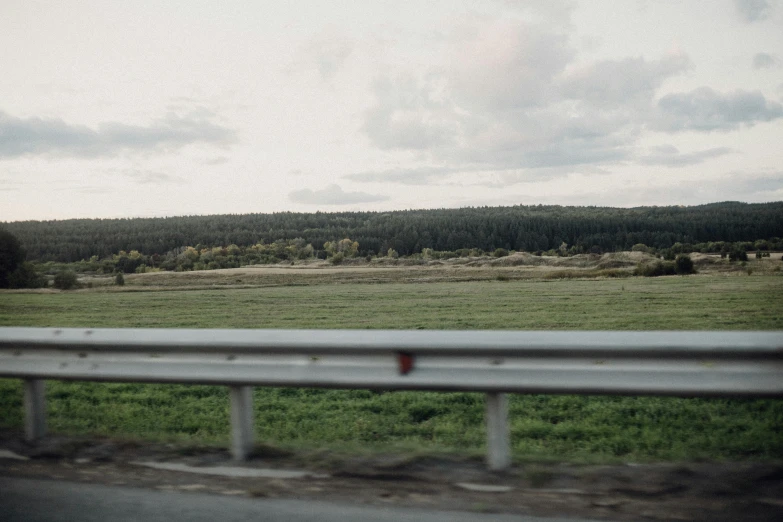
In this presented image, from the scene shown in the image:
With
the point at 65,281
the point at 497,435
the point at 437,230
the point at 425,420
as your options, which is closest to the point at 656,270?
the point at 65,281

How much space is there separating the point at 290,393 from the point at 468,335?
16.5ft

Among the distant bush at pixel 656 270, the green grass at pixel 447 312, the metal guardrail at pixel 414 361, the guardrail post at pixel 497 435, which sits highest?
the metal guardrail at pixel 414 361

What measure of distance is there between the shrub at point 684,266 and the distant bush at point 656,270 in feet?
0.94

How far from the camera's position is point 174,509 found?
3.71m

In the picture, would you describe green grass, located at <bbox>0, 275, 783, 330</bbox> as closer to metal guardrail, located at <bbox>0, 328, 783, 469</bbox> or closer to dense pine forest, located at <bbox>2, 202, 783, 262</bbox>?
metal guardrail, located at <bbox>0, 328, 783, 469</bbox>

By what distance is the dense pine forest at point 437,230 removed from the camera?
10719 centimetres

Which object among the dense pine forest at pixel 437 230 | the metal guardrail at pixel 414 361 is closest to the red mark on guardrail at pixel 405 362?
the metal guardrail at pixel 414 361

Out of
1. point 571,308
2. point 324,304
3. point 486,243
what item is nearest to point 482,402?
point 571,308

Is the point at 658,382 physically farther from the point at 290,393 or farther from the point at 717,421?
the point at 290,393

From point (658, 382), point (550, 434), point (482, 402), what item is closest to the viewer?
point (658, 382)

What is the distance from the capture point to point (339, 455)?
4.60 metres

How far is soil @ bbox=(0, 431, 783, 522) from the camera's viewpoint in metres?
3.53

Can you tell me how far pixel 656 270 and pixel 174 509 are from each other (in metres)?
59.2

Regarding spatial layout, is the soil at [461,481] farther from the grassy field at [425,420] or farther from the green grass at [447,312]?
the green grass at [447,312]
